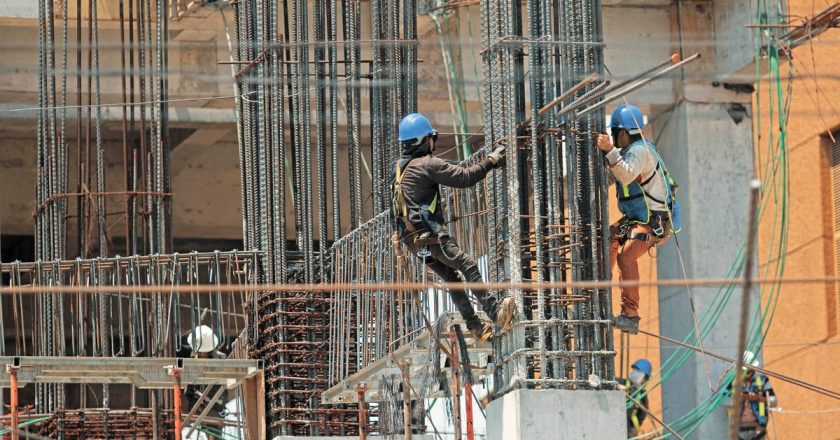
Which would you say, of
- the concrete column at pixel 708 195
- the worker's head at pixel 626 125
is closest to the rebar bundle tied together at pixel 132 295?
the worker's head at pixel 626 125

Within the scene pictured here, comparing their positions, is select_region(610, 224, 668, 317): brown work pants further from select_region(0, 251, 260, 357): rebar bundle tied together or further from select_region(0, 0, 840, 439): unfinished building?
select_region(0, 251, 260, 357): rebar bundle tied together

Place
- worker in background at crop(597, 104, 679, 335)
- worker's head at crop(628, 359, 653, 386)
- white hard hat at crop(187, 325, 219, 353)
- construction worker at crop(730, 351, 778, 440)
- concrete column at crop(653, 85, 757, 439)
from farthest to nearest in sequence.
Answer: concrete column at crop(653, 85, 757, 439), worker's head at crop(628, 359, 653, 386), white hard hat at crop(187, 325, 219, 353), construction worker at crop(730, 351, 778, 440), worker in background at crop(597, 104, 679, 335)

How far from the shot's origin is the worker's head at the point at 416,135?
14.2 meters

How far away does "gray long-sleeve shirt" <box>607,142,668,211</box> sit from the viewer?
1402 centimetres

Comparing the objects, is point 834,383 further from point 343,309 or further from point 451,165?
point 451,165

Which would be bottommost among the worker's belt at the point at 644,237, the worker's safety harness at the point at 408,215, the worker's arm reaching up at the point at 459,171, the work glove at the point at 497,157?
Answer: the worker's belt at the point at 644,237

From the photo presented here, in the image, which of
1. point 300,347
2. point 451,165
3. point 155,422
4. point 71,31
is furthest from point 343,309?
point 71,31

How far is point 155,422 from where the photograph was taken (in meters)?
17.9

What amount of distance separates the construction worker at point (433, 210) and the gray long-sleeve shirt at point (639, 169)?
95 centimetres

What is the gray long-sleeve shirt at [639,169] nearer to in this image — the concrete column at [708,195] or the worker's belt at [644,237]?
the worker's belt at [644,237]

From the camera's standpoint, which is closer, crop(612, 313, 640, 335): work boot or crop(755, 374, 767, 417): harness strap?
crop(612, 313, 640, 335): work boot

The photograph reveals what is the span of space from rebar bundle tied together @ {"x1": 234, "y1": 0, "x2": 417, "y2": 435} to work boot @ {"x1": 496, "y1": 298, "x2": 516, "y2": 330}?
3.93 m

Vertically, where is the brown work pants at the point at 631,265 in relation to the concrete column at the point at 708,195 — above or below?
below

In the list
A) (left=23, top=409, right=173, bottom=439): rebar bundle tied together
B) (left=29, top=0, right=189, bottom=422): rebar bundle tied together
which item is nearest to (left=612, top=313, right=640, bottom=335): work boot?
(left=29, top=0, right=189, bottom=422): rebar bundle tied together
